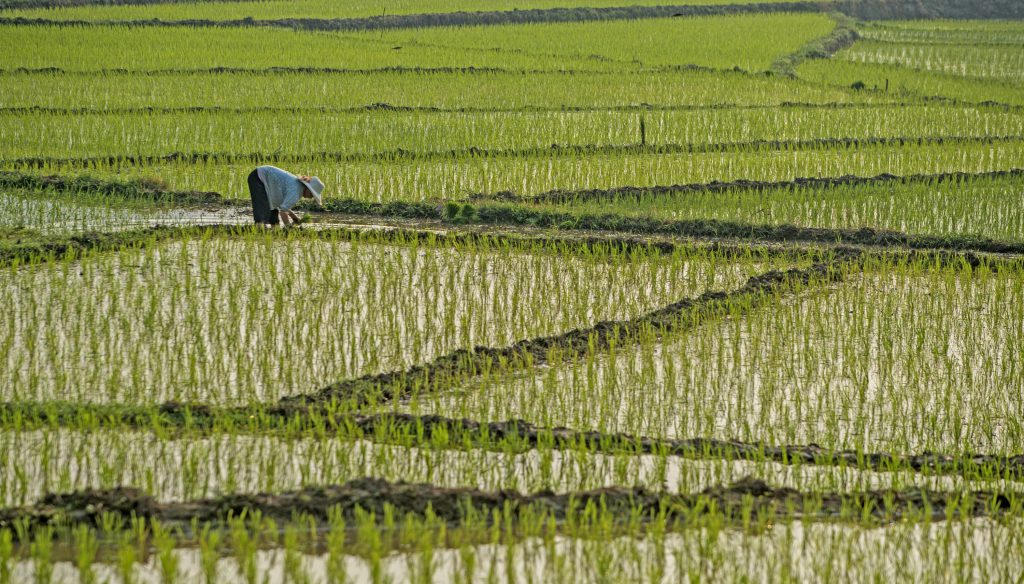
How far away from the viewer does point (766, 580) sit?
3.52 metres

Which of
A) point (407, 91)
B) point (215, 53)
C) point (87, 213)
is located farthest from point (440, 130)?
point (215, 53)

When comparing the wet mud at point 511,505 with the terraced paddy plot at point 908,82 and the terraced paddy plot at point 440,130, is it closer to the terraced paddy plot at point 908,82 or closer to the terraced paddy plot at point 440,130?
the terraced paddy plot at point 440,130

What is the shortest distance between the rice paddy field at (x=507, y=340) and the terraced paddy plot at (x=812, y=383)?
0.02 m

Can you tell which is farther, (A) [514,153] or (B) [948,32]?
(B) [948,32]

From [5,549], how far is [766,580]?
2.12 metres

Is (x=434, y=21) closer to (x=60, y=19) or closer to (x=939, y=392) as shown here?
(x=60, y=19)

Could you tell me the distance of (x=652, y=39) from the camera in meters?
20.8

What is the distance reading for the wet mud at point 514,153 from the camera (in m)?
10.2

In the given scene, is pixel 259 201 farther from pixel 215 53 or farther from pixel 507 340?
pixel 215 53

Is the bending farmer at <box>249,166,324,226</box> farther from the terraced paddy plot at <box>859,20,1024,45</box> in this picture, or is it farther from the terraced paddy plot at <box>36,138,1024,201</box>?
the terraced paddy plot at <box>859,20,1024,45</box>

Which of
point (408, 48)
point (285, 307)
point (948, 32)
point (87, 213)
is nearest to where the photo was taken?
point (285, 307)

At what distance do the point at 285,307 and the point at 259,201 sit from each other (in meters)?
1.54

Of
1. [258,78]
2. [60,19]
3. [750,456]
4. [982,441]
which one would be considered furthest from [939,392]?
[60,19]

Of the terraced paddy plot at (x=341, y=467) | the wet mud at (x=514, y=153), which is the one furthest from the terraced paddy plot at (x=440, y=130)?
the terraced paddy plot at (x=341, y=467)
